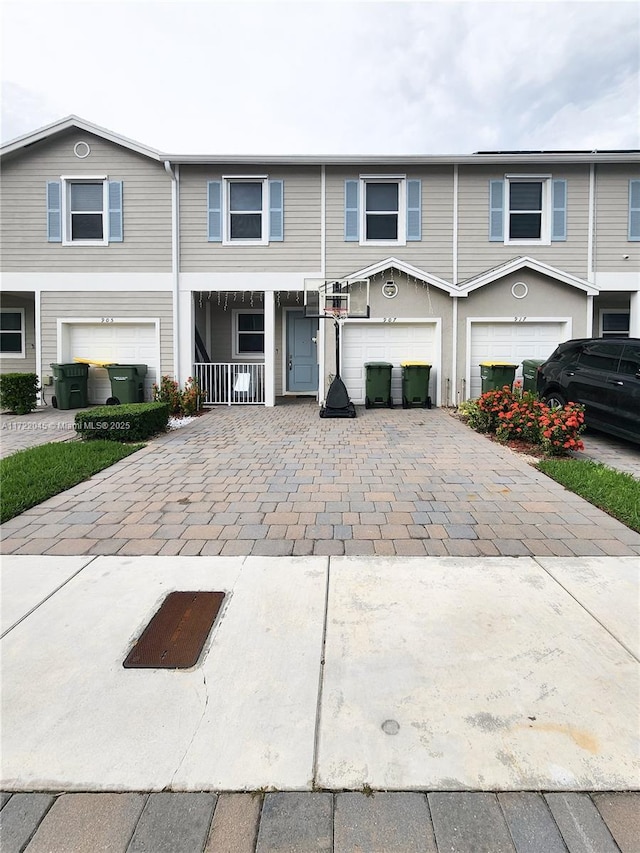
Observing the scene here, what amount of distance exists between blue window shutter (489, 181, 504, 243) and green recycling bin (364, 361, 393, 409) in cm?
434

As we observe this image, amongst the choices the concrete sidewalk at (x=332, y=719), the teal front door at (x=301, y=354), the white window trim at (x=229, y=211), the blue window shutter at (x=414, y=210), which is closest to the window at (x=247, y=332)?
the teal front door at (x=301, y=354)

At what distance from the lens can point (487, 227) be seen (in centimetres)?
1214

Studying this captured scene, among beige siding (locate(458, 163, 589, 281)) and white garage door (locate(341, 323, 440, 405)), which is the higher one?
beige siding (locate(458, 163, 589, 281))

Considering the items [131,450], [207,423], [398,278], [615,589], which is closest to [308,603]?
[615,589]

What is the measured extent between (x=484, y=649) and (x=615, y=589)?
1235mm

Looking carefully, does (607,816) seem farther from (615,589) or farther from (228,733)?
(615,589)

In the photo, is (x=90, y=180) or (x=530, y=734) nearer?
(x=530, y=734)

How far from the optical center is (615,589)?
3182 millimetres

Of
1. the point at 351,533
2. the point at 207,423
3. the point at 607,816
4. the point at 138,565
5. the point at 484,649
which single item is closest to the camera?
the point at 607,816

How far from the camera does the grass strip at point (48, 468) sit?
4.91m

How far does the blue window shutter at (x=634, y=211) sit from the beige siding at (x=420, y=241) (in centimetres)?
441

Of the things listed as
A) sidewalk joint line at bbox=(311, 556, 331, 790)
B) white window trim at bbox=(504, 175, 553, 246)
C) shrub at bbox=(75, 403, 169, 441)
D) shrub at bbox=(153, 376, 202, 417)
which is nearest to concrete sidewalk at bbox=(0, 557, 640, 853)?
sidewalk joint line at bbox=(311, 556, 331, 790)

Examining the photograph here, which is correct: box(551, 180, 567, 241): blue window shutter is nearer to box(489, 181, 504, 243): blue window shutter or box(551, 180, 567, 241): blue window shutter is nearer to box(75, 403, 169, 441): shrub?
box(489, 181, 504, 243): blue window shutter

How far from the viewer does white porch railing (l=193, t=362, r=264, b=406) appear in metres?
12.5
